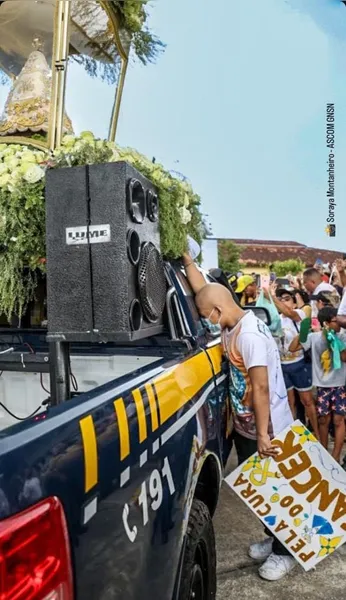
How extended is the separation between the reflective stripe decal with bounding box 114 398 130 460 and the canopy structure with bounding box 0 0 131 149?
1.92 metres

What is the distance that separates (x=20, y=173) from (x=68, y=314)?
704 millimetres

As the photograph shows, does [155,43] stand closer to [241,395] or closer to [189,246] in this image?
[189,246]

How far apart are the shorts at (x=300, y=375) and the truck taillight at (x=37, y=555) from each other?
13.9ft

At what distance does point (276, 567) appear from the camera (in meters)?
2.86

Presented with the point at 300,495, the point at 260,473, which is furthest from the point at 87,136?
the point at 300,495

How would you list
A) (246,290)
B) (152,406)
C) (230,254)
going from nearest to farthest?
(152,406)
(246,290)
(230,254)

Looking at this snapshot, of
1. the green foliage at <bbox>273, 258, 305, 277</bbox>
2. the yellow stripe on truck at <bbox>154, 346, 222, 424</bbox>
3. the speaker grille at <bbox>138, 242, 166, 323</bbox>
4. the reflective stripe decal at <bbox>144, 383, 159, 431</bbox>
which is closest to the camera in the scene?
the reflective stripe decal at <bbox>144, 383, 159, 431</bbox>

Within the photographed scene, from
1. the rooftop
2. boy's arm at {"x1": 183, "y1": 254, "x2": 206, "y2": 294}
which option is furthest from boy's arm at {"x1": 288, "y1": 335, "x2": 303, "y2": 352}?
the rooftop

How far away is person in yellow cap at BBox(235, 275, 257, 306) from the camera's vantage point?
7797 mm

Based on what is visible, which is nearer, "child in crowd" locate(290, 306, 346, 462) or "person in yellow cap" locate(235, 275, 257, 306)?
"child in crowd" locate(290, 306, 346, 462)

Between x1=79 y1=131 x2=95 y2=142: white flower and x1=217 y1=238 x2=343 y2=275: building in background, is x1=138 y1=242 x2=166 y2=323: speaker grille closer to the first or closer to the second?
x1=79 y1=131 x2=95 y2=142: white flower

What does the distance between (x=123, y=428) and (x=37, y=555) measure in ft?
1.44

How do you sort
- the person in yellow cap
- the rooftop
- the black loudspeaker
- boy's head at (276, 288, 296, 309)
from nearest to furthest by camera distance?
the black loudspeaker
boy's head at (276, 288, 296, 309)
the person in yellow cap
the rooftop

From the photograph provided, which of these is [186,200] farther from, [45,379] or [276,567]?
[276,567]
